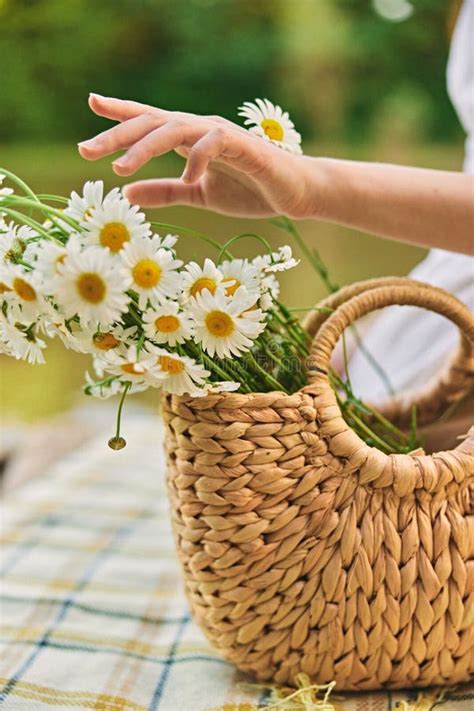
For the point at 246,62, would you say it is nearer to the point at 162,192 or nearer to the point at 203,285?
the point at 162,192

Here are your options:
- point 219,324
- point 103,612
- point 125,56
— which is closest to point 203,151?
point 219,324

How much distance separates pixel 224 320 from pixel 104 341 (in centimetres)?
7

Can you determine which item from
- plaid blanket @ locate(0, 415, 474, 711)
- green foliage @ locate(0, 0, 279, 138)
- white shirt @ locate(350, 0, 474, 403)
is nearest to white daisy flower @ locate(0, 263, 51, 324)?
plaid blanket @ locate(0, 415, 474, 711)

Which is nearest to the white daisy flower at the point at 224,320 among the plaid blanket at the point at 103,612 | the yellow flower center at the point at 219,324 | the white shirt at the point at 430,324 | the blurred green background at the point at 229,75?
the yellow flower center at the point at 219,324

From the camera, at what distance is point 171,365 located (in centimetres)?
49

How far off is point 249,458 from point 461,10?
83 cm

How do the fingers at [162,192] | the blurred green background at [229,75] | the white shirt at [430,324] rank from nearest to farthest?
the fingers at [162,192] < the white shirt at [430,324] < the blurred green background at [229,75]

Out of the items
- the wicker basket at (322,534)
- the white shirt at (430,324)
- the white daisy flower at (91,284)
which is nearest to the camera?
the white daisy flower at (91,284)

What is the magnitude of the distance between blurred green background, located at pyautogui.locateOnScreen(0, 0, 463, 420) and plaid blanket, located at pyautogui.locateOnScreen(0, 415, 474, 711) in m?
1.72

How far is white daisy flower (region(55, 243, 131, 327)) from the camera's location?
1.44 ft

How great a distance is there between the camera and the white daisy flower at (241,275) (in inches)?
20.3

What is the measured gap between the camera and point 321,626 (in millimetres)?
568

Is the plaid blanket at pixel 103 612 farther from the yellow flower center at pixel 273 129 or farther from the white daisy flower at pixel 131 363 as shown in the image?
the yellow flower center at pixel 273 129

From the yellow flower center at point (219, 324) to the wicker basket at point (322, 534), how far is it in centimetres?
6
